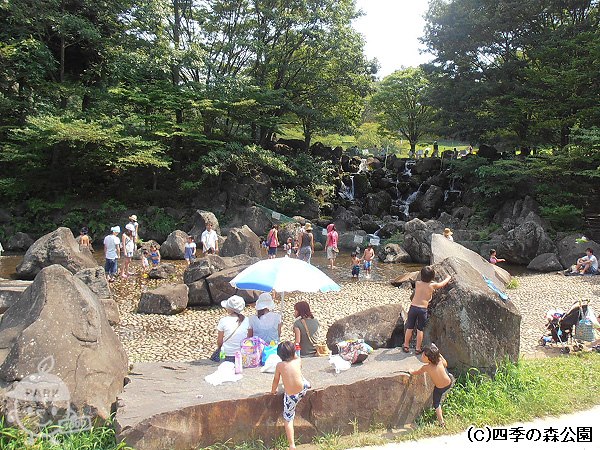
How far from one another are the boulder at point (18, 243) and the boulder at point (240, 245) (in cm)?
1117

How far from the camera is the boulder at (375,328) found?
7984 mm

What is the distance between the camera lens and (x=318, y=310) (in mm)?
12070

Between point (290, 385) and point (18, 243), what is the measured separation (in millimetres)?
22809

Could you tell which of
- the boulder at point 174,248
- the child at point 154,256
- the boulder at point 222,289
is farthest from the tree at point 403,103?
the boulder at point 222,289

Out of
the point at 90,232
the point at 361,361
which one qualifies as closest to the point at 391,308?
the point at 361,361

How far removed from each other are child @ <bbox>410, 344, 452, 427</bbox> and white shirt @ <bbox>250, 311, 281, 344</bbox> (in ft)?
7.95

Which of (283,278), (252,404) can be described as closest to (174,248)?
(283,278)

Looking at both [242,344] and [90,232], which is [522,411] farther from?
[90,232]

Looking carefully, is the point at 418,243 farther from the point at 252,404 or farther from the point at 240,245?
the point at 252,404

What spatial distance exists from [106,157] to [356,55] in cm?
1786

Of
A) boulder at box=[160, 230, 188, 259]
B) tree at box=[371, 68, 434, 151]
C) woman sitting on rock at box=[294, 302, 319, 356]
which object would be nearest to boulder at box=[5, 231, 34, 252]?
boulder at box=[160, 230, 188, 259]

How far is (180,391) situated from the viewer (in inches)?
229

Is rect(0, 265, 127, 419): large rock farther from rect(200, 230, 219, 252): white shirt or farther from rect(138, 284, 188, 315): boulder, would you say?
rect(200, 230, 219, 252): white shirt

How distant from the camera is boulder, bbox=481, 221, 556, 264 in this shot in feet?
68.2
